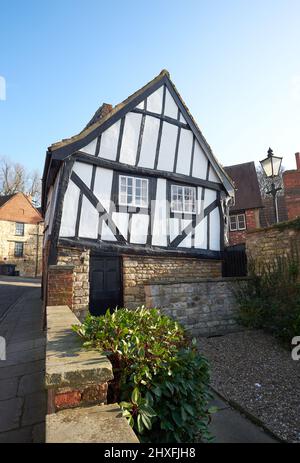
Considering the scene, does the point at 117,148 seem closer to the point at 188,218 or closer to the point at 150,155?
the point at 150,155

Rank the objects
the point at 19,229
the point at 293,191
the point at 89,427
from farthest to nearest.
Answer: the point at 19,229, the point at 293,191, the point at 89,427

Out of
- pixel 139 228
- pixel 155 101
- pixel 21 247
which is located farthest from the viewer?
pixel 21 247

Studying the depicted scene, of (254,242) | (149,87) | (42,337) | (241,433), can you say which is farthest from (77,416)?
(149,87)

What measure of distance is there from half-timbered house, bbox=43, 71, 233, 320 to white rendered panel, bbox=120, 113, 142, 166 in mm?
34

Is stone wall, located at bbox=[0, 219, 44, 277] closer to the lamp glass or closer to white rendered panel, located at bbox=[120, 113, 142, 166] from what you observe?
white rendered panel, located at bbox=[120, 113, 142, 166]

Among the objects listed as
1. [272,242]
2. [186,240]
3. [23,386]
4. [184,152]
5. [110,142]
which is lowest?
[23,386]

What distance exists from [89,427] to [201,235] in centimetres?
909

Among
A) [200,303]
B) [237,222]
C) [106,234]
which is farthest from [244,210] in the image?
[106,234]

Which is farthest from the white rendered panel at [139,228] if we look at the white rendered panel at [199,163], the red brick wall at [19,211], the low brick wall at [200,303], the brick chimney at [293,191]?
the red brick wall at [19,211]

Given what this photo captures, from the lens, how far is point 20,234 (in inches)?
1246

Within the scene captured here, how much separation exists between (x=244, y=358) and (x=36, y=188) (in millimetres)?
40365

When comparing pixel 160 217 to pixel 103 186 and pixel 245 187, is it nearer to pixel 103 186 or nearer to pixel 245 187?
pixel 103 186

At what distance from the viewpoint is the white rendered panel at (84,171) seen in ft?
27.5

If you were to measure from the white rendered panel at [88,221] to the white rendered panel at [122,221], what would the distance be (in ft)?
1.97
